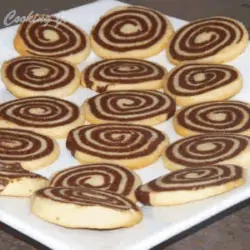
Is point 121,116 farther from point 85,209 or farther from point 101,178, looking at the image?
point 85,209

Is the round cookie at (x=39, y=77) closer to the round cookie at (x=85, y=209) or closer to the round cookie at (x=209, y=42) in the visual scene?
the round cookie at (x=209, y=42)

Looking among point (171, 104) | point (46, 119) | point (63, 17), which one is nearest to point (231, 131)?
point (171, 104)

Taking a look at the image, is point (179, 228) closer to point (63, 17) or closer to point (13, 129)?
point (13, 129)

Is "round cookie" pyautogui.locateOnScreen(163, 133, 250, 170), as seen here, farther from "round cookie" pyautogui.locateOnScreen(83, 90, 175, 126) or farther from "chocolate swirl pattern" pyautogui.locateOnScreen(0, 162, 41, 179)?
"chocolate swirl pattern" pyautogui.locateOnScreen(0, 162, 41, 179)

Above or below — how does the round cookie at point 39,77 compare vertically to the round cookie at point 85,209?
above

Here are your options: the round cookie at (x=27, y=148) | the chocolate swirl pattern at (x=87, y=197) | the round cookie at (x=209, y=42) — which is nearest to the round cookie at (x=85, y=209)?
the chocolate swirl pattern at (x=87, y=197)
